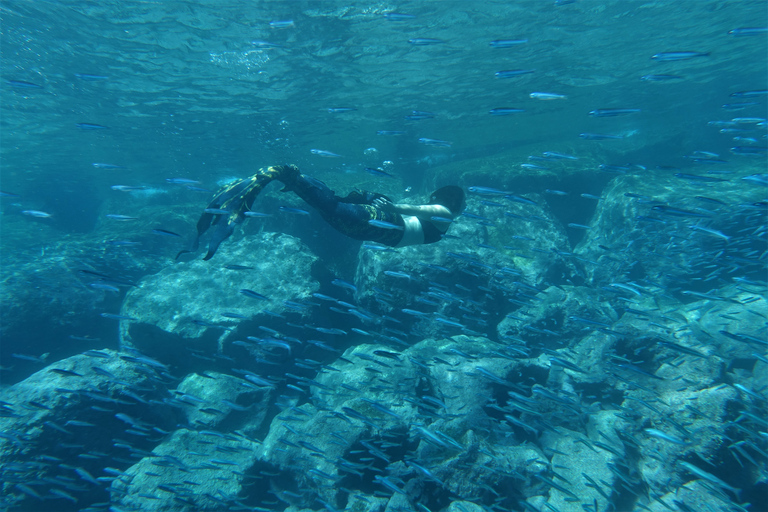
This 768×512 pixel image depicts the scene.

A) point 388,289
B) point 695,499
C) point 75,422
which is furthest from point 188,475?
point 695,499

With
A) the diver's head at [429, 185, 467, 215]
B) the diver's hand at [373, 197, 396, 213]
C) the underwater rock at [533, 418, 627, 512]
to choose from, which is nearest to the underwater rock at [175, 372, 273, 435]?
the diver's hand at [373, 197, 396, 213]

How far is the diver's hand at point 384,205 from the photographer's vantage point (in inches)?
229

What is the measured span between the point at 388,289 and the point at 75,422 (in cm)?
696

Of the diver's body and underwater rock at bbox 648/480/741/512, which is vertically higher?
the diver's body

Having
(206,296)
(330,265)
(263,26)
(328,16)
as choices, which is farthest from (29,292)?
(328,16)

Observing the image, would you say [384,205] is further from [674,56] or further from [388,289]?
[674,56]

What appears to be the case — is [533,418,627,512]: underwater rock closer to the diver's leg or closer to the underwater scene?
the underwater scene

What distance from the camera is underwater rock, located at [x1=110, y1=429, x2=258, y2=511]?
18.6 feet

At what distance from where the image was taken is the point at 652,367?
23.3ft

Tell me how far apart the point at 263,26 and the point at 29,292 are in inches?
505

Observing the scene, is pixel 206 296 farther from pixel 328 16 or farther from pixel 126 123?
pixel 126 123

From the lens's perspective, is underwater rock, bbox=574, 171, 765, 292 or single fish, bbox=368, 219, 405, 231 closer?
single fish, bbox=368, 219, 405, 231

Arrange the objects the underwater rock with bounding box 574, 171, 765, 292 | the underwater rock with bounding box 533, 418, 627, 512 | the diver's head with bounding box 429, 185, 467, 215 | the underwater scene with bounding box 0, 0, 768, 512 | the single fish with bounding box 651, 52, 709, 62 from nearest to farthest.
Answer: the underwater rock with bounding box 533, 418, 627, 512, the underwater scene with bounding box 0, 0, 768, 512, the single fish with bounding box 651, 52, 709, 62, the diver's head with bounding box 429, 185, 467, 215, the underwater rock with bounding box 574, 171, 765, 292

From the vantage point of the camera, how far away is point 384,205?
19.5ft
